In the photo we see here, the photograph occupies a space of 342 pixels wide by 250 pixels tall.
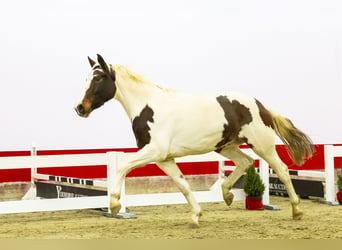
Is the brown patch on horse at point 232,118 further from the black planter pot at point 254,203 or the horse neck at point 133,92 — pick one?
the black planter pot at point 254,203

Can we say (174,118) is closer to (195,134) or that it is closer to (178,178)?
(195,134)

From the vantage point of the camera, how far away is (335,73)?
8.41 meters

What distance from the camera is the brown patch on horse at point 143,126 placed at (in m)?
4.27

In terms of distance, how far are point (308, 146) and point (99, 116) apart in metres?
3.45

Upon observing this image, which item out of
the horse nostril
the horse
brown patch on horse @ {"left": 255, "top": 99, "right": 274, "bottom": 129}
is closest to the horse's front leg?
the horse

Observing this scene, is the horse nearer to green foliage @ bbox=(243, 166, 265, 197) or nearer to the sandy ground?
the sandy ground

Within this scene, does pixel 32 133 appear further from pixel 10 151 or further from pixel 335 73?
pixel 335 73

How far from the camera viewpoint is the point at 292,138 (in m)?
4.80

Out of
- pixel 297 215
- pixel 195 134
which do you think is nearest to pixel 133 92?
pixel 195 134

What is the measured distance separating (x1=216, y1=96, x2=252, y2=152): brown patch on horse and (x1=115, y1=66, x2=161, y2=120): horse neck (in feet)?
1.68

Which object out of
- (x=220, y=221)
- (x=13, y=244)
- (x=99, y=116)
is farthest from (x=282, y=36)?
(x=13, y=244)

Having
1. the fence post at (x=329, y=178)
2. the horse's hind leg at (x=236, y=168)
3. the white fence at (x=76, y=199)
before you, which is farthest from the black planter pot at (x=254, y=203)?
the horse's hind leg at (x=236, y=168)

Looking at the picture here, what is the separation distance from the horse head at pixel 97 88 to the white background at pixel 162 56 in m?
2.96

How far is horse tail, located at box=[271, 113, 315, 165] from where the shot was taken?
4.77 metres
